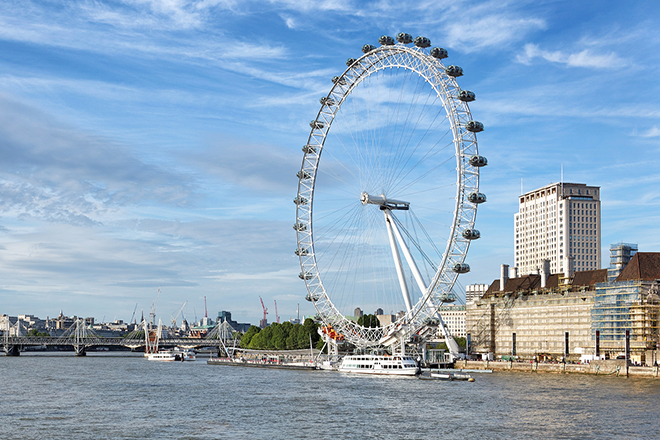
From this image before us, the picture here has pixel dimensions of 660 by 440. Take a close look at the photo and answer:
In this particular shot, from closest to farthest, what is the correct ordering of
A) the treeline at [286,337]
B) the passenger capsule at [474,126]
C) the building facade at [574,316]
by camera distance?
the passenger capsule at [474,126]
the building facade at [574,316]
the treeline at [286,337]

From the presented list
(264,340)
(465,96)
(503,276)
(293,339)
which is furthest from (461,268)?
(264,340)

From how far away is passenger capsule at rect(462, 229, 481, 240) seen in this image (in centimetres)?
8800

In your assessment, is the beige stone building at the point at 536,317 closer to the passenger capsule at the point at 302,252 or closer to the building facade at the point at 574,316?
the building facade at the point at 574,316

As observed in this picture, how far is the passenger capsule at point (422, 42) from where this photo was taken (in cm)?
8788

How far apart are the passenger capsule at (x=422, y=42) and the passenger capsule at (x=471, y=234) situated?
73.0 feet

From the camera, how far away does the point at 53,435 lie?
45312 millimetres

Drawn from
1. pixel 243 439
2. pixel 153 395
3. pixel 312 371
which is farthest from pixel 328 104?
pixel 243 439

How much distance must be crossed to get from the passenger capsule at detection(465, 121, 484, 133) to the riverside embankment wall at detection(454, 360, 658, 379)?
35251 millimetres

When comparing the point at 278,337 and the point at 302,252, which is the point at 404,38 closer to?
the point at 302,252

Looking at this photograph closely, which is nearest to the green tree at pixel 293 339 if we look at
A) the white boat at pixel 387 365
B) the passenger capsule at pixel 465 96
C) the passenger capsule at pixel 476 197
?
the white boat at pixel 387 365

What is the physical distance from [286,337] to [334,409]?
120 meters

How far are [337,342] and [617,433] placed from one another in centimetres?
8324

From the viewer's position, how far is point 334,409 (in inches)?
2347

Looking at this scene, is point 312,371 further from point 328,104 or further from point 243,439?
point 243,439
